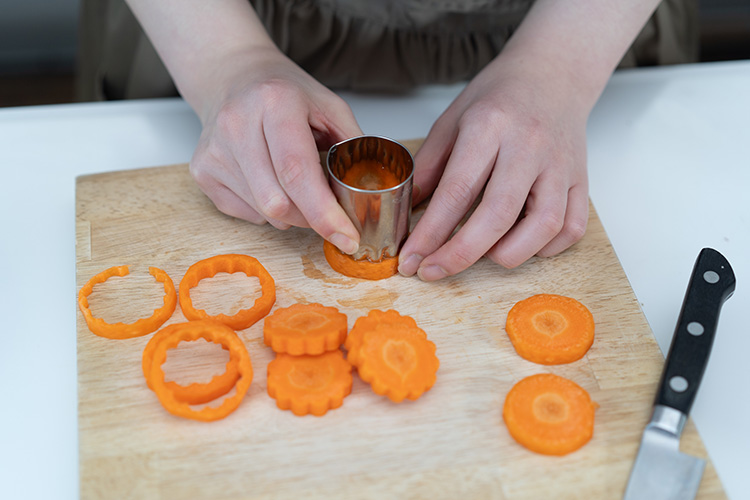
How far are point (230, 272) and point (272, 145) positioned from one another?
0.26 m

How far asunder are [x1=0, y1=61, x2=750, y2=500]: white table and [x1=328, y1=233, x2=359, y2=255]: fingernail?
506 millimetres

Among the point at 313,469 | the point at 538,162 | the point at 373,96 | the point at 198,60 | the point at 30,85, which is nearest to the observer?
the point at 313,469

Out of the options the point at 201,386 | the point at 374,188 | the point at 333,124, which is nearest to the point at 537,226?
the point at 374,188

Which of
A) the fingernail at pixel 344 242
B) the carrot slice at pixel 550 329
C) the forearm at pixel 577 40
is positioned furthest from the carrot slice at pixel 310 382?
the forearm at pixel 577 40

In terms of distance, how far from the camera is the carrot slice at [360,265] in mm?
1312

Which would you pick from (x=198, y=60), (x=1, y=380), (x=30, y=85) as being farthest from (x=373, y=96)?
(x=30, y=85)

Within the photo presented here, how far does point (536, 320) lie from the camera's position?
1.23 metres

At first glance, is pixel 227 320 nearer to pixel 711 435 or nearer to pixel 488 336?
pixel 488 336

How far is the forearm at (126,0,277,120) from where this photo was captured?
1.47 m

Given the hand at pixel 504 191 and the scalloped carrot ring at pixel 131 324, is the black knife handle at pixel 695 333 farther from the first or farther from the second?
the scalloped carrot ring at pixel 131 324

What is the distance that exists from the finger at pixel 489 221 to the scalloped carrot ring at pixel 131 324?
46 centimetres

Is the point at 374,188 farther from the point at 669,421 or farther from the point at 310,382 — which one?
the point at 669,421

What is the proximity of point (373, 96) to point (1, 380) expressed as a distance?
41.6 inches

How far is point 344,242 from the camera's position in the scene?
4.06ft
